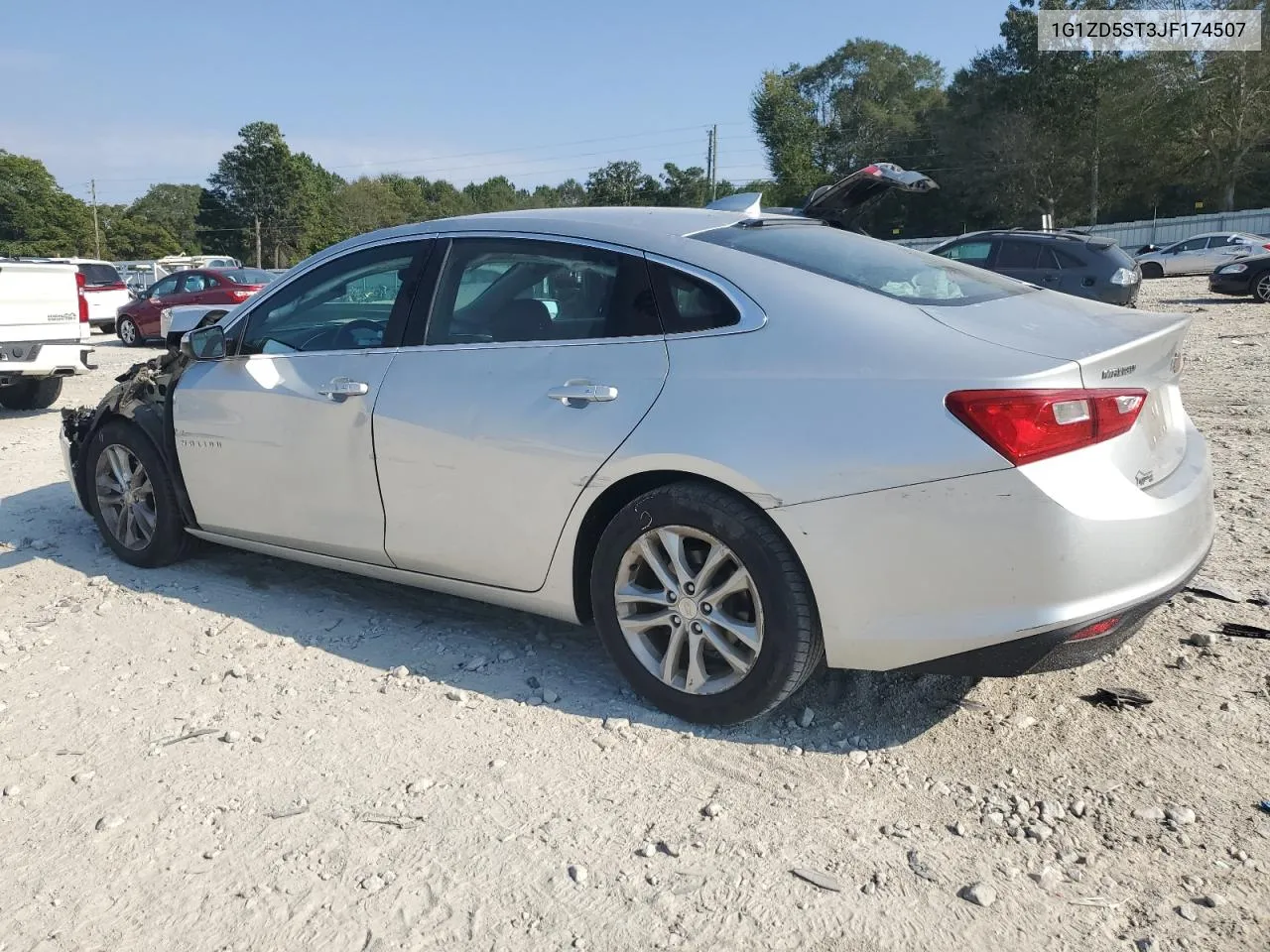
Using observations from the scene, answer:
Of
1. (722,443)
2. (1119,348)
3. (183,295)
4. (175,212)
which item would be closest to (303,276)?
(722,443)

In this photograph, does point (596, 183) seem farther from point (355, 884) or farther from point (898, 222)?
point (355, 884)

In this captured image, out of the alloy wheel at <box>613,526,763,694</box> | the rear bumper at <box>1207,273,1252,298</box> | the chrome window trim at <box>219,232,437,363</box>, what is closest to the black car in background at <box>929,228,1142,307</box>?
the rear bumper at <box>1207,273,1252,298</box>

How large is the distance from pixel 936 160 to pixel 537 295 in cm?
7092

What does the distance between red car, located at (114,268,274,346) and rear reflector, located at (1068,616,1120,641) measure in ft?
62.7

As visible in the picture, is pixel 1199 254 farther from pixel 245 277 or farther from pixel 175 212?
pixel 175 212

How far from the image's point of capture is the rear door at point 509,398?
3252 mm

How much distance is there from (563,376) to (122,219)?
299ft

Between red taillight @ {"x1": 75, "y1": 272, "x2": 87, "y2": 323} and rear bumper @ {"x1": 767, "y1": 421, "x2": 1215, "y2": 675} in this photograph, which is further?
red taillight @ {"x1": 75, "y1": 272, "x2": 87, "y2": 323}

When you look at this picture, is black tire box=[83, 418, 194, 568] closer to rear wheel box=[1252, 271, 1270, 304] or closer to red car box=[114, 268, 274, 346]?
red car box=[114, 268, 274, 346]

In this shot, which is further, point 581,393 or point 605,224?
point 605,224

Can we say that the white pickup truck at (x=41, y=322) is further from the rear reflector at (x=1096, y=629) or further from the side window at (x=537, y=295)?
the rear reflector at (x=1096, y=629)

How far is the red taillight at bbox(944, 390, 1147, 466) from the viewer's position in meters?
2.58

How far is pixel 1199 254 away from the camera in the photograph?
98.8 feet

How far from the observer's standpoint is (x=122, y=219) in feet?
268
